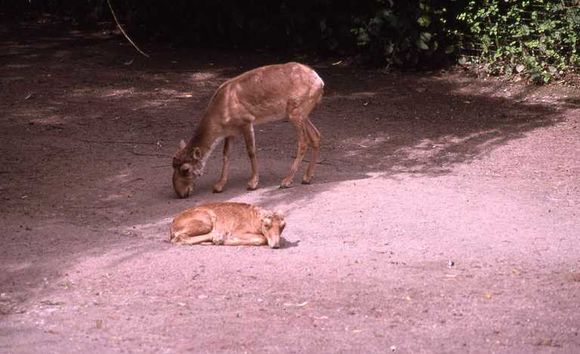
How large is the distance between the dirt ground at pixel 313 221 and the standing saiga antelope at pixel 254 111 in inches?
15.0

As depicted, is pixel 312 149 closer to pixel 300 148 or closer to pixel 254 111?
pixel 300 148

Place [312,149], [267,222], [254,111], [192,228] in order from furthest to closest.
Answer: [312,149] → [254,111] → [192,228] → [267,222]

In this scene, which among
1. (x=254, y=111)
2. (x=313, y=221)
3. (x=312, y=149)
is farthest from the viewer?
(x=312, y=149)

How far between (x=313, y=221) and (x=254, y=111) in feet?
6.88

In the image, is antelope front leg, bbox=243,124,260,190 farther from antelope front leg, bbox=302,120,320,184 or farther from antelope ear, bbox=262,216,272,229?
antelope ear, bbox=262,216,272,229

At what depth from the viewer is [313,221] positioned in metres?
9.45

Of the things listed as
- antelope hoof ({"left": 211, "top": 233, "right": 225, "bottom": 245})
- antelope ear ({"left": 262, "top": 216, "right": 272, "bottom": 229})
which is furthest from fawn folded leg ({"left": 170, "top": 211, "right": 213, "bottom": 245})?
antelope ear ({"left": 262, "top": 216, "right": 272, "bottom": 229})

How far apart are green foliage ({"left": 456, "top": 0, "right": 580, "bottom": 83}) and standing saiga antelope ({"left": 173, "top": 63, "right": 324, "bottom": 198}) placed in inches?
234

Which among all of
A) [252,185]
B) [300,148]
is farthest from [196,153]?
[300,148]

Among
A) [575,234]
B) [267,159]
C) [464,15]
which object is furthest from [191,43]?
[575,234]

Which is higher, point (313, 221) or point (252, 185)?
point (313, 221)

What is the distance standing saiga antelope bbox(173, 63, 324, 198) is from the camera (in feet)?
36.1

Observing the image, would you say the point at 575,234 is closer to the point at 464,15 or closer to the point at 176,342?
the point at 176,342

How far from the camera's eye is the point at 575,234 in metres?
8.97
